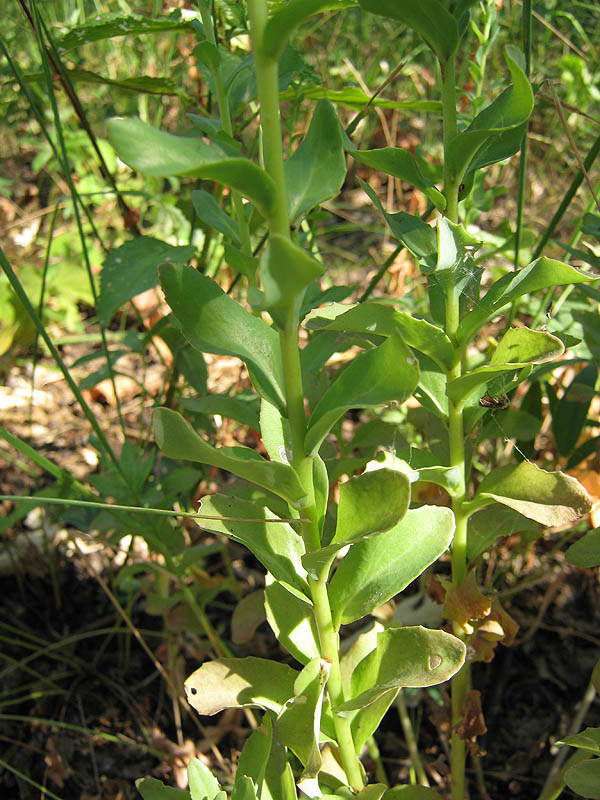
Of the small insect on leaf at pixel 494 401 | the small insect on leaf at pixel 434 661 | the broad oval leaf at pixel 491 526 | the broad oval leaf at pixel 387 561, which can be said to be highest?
the small insect on leaf at pixel 494 401

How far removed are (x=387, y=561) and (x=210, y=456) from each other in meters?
0.23

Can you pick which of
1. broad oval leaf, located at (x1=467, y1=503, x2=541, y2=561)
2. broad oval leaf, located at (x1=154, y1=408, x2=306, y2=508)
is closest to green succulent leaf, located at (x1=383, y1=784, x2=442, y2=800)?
broad oval leaf, located at (x1=467, y1=503, x2=541, y2=561)

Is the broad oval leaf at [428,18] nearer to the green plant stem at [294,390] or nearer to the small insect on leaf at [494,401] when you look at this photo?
the green plant stem at [294,390]

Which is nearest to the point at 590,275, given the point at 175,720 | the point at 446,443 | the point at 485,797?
the point at 446,443

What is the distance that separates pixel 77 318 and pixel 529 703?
177 centimetres

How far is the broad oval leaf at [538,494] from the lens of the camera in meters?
0.72

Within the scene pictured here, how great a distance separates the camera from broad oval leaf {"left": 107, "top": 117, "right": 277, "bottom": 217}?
47 centimetres

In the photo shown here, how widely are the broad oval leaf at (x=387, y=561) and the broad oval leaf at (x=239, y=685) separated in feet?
0.36

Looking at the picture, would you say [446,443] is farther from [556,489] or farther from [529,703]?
[529,703]

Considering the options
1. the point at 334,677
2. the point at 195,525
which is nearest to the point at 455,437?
the point at 334,677

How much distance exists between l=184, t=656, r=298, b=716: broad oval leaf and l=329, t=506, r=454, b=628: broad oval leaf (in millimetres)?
110

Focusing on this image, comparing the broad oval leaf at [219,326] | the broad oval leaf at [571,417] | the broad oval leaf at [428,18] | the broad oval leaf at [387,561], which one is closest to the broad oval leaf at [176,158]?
the broad oval leaf at [219,326]

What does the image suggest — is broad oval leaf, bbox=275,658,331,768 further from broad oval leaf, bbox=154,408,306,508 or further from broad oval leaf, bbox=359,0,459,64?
broad oval leaf, bbox=359,0,459,64

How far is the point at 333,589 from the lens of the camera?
2.47ft
